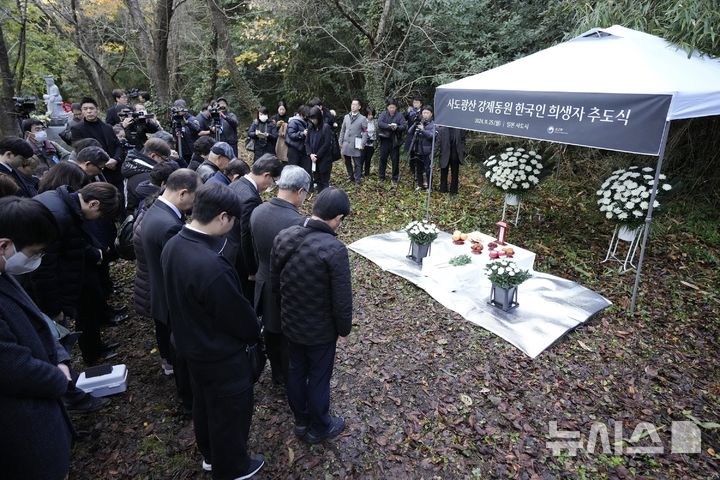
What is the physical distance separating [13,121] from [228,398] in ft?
16.1

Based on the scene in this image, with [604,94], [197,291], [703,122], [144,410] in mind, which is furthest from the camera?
[703,122]

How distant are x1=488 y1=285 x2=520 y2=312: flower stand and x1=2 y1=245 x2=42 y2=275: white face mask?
4.34 metres

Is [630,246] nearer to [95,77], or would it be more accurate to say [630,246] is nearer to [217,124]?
[217,124]

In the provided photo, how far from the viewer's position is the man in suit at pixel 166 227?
2908 millimetres

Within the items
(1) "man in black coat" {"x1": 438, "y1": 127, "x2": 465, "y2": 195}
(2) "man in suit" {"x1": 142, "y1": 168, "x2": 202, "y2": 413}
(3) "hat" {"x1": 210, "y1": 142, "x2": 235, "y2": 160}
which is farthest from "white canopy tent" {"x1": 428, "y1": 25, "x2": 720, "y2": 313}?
(2) "man in suit" {"x1": 142, "y1": 168, "x2": 202, "y2": 413}

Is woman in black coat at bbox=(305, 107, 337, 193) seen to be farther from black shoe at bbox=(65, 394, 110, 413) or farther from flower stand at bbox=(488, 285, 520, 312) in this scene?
black shoe at bbox=(65, 394, 110, 413)

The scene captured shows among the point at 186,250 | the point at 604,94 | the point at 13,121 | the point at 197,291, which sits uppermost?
the point at 604,94

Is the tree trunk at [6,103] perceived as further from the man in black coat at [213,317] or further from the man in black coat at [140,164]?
the man in black coat at [213,317]

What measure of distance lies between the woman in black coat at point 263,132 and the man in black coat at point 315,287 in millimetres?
6937

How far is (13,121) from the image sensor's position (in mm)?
4988

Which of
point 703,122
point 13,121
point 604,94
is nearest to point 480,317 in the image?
point 604,94

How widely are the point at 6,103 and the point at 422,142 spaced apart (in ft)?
22.2

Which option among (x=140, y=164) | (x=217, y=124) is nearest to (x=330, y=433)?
(x=140, y=164)

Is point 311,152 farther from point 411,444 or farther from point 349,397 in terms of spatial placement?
point 411,444
